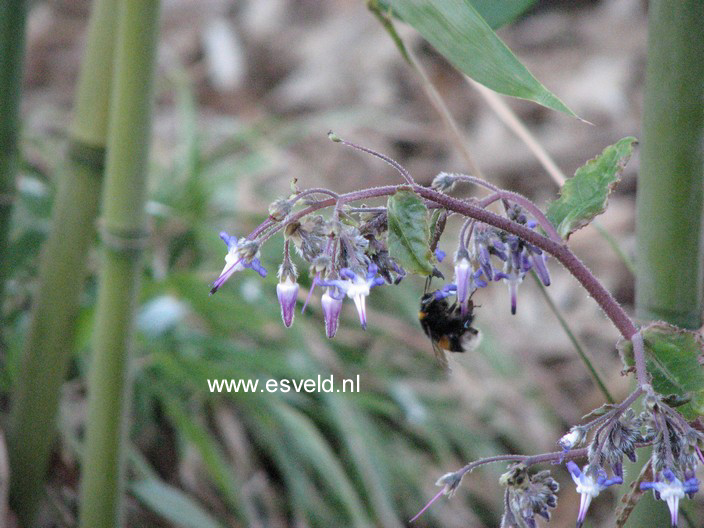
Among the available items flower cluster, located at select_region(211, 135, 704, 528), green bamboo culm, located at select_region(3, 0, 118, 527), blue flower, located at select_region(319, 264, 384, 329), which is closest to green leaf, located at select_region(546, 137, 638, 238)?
flower cluster, located at select_region(211, 135, 704, 528)

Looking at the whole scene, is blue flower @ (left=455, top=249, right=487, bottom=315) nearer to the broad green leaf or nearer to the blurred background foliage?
the blurred background foliage

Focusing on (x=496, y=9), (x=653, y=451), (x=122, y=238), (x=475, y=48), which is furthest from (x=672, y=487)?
(x=122, y=238)

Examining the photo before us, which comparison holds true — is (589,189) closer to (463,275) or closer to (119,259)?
(463,275)

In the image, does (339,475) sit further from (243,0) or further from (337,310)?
(243,0)

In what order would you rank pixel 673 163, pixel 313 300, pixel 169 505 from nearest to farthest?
pixel 673 163
pixel 169 505
pixel 313 300

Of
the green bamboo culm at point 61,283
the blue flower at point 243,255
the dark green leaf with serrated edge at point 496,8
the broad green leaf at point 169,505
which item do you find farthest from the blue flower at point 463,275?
the broad green leaf at point 169,505

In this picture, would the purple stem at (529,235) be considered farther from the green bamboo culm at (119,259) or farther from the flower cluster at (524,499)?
the green bamboo culm at (119,259)
